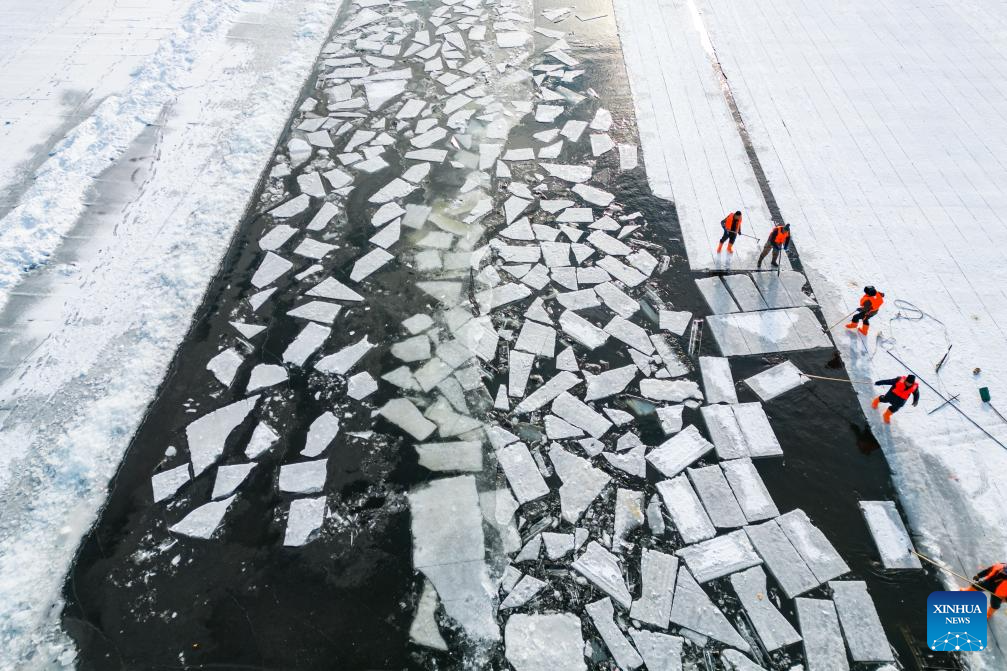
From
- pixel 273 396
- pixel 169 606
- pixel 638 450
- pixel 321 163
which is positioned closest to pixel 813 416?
pixel 638 450

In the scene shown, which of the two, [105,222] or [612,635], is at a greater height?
[105,222]

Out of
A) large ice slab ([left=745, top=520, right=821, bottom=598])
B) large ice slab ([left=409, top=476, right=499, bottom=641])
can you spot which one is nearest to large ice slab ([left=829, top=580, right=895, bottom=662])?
large ice slab ([left=745, top=520, right=821, bottom=598])

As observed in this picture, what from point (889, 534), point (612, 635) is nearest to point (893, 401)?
point (889, 534)

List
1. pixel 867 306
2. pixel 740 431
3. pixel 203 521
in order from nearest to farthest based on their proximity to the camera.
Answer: pixel 203 521, pixel 740 431, pixel 867 306

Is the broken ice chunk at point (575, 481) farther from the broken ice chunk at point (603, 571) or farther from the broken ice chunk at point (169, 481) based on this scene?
the broken ice chunk at point (169, 481)

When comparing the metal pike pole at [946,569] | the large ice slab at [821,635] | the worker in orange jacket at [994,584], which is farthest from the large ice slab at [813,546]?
the worker in orange jacket at [994,584]

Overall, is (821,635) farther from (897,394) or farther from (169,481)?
(169,481)
